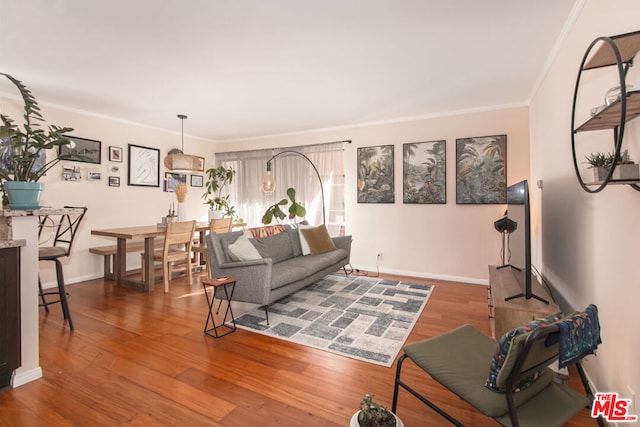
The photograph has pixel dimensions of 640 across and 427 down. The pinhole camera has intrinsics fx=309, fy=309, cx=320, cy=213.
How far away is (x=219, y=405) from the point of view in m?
1.86

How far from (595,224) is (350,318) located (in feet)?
7.03

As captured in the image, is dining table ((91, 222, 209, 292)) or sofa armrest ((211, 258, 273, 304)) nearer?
sofa armrest ((211, 258, 273, 304))

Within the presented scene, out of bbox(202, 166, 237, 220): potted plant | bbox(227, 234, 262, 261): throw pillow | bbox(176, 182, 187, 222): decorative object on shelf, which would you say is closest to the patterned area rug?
bbox(227, 234, 262, 261): throw pillow

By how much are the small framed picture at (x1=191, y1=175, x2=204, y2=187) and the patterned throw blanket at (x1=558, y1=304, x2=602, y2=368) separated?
6304 millimetres

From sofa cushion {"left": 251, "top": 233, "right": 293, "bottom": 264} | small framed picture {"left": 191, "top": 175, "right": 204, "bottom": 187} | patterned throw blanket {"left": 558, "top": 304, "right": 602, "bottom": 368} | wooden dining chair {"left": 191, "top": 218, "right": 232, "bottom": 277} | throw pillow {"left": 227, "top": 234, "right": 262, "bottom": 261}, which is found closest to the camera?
patterned throw blanket {"left": 558, "top": 304, "right": 602, "bottom": 368}

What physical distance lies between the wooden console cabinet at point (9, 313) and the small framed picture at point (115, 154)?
11.0 ft

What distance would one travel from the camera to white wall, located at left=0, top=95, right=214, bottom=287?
428 cm

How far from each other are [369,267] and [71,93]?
4834 mm

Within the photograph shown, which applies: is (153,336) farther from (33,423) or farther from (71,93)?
(71,93)

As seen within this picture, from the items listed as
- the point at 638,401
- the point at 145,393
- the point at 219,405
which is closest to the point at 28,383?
the point at 145,393

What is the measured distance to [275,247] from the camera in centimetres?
401

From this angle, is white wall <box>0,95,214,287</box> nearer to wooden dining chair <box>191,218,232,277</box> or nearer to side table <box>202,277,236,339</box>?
wooden dining chair <box>191,218,232,277</box>

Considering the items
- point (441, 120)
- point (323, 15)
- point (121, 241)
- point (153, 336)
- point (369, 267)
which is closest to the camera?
point (323, 15)

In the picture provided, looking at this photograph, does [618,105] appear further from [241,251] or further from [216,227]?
[216,227]
